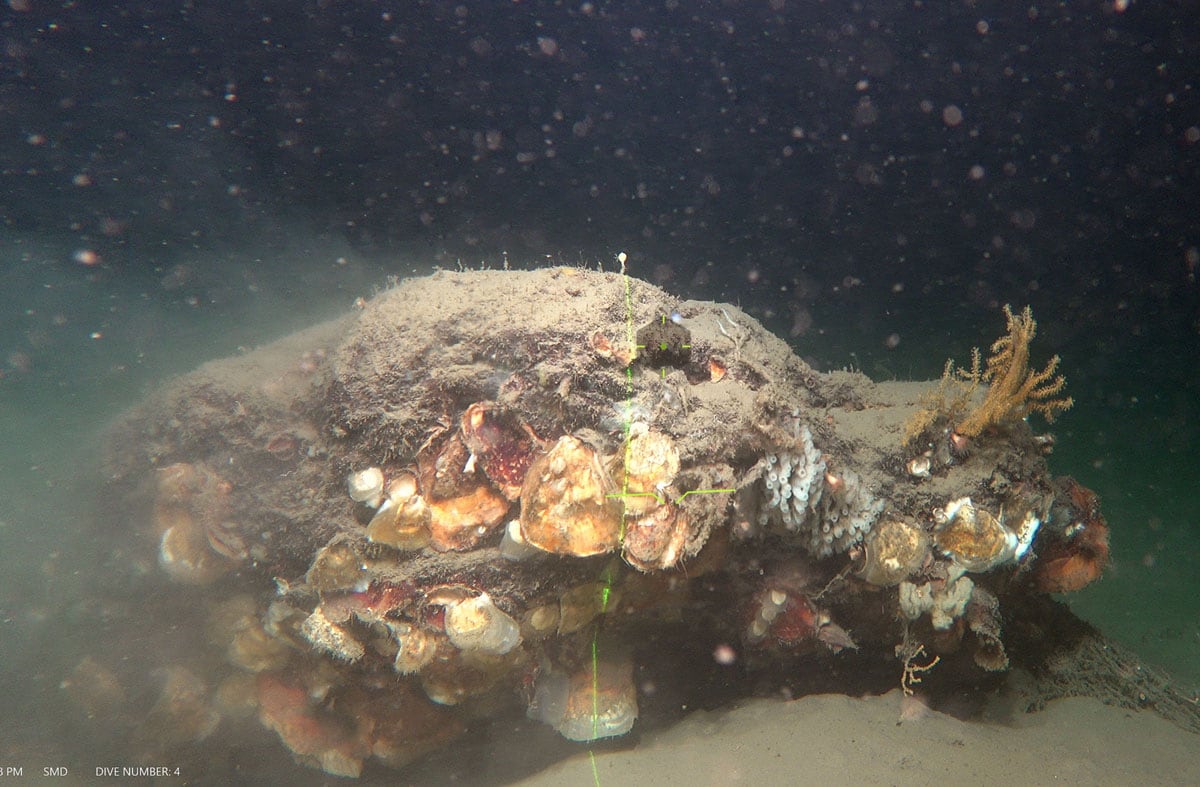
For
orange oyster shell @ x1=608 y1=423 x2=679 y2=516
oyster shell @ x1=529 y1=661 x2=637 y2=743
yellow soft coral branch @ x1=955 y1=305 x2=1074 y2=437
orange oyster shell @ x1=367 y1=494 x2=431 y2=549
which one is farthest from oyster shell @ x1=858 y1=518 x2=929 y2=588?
orange oyster shell @ x1=367 y1=494 x2=431 y2=549

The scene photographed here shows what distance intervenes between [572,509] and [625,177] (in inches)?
545

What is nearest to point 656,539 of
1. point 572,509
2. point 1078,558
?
point 572,509

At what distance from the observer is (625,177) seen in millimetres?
14703

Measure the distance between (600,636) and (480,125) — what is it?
11.8 metres

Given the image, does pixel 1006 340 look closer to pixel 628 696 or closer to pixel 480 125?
pixel 628 696

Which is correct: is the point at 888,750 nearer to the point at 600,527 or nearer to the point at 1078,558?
the point at 600,527

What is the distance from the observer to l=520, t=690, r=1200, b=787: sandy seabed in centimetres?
296

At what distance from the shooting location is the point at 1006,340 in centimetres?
384

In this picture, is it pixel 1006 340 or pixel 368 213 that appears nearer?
pixel 1006 340

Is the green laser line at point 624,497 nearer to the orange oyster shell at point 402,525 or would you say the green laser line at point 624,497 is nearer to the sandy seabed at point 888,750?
the sandy seabed at point 888,750

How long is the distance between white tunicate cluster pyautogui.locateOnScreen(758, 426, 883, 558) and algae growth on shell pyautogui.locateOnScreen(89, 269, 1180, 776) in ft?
0.05

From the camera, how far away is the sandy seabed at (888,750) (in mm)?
2965

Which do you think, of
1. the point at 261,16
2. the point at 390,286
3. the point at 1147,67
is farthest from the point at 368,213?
the point at 1147,67

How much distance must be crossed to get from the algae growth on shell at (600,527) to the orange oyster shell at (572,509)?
0.01 meters
